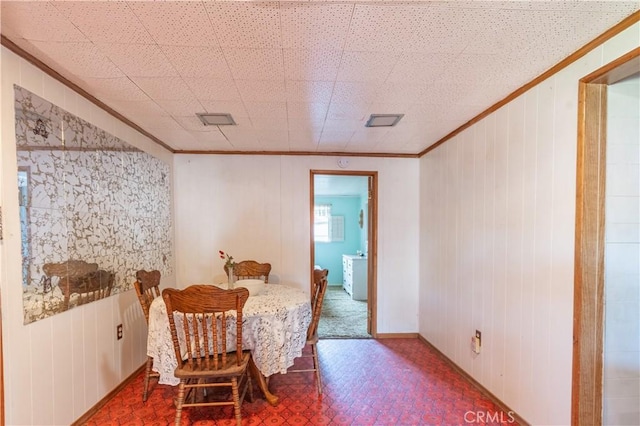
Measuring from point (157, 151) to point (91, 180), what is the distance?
118cm

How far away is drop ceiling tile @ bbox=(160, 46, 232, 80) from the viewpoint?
5.14 ft

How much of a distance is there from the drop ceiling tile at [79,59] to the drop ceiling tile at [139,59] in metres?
0.05

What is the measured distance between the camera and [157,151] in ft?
10.6

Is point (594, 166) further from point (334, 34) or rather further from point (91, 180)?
point (91, 180)

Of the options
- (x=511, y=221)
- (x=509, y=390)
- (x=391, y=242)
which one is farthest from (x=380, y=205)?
(x=509, y=390)

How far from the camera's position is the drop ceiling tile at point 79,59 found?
60.7 inches

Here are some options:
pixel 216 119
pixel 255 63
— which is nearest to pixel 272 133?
pixel 216 119

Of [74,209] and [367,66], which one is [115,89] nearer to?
[74,209]

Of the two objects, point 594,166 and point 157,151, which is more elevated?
point 157,151

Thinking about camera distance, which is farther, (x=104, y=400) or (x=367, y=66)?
(x=104, y=400)

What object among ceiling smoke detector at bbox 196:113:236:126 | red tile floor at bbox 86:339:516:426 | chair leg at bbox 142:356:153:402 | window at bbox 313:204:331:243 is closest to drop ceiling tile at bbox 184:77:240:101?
ceiling smoke detector at bbox 196:113:236:126

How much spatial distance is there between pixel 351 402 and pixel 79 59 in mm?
2883

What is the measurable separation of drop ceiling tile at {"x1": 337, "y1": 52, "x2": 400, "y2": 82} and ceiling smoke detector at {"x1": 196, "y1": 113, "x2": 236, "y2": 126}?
1169 millimetres

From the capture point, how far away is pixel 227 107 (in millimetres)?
2355
